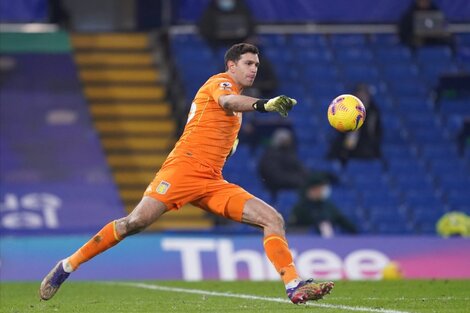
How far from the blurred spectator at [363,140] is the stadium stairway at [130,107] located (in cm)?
261

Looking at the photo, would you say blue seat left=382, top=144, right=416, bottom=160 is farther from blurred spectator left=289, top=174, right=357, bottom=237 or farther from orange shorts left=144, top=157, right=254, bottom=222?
orange shorts left=144, top=157, right=254, bottom=222

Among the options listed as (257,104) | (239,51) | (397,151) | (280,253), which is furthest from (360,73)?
(257,104)

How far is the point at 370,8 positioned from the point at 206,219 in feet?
15.4

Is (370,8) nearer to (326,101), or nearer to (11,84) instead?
(326,101)

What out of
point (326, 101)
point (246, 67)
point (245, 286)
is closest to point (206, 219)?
point (326, 101)

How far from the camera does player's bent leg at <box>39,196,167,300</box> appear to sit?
34.4 feet

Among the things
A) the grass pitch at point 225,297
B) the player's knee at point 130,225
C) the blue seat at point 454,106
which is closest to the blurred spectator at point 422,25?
the blue seat at point 454,106

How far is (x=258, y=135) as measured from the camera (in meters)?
22.5

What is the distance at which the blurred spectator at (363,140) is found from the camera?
21.6 meters

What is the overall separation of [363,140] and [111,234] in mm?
11944

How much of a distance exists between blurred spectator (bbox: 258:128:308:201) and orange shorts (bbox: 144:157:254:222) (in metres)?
9.72

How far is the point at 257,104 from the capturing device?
9.55 m

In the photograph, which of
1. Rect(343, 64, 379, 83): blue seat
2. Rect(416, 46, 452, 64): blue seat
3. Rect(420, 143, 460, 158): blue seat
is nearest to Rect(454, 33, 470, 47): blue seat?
Rect(416, 46, 452, 64): blue seat

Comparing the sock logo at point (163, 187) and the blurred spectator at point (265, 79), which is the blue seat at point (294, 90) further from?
the sock logo at point (163, 187)
